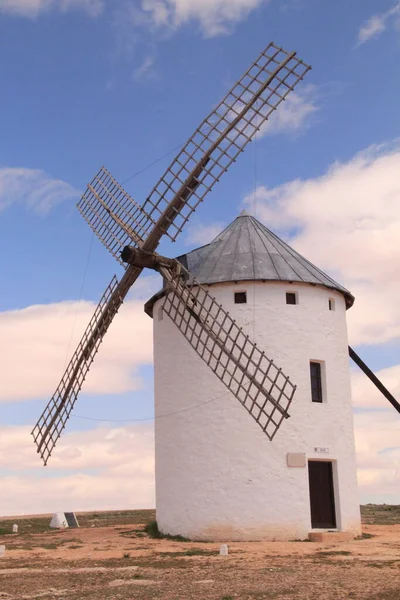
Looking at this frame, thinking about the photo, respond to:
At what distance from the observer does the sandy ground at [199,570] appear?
12.3m

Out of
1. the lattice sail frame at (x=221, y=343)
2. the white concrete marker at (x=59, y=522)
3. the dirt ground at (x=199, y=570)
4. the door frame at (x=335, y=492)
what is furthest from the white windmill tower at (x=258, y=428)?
the white concrete marker at (x=59, y=522)

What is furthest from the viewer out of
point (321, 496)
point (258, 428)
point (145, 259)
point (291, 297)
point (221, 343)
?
point (291, 297)

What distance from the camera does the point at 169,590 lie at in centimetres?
1266

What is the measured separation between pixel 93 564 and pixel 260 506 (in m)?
5.82

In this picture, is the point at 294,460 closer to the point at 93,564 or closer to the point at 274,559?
the point at 274,559

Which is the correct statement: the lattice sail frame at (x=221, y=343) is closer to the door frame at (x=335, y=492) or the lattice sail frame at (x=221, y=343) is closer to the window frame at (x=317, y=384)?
the window frame at (x=317, y=384)

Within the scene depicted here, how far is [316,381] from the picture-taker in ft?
73.8

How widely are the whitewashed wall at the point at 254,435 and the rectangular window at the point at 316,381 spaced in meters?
0.27

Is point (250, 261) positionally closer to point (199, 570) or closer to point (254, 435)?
point (254, 435)

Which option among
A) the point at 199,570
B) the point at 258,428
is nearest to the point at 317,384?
the point at 258,428

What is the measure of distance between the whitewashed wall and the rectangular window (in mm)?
268

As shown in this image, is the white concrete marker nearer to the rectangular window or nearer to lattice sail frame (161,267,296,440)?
lattice sail frame (161,267,296,440)

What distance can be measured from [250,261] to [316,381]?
4016 mm

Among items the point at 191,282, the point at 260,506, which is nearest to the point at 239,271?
the point at 191,282
